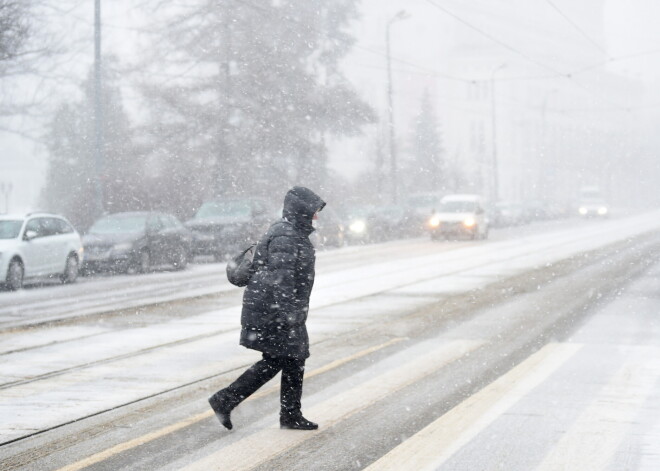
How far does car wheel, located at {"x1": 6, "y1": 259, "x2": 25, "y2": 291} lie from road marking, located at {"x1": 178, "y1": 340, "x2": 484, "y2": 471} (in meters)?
11.4

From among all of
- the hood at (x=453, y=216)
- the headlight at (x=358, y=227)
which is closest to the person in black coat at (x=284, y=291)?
the headlight at (x=358, y=227)

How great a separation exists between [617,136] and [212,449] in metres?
106

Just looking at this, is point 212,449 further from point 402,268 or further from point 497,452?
point 402,268

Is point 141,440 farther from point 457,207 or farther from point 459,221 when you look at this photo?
point 457,207

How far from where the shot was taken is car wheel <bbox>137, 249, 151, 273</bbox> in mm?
24781

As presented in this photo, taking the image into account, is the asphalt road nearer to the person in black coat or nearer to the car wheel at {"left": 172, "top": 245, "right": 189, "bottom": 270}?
the person in black coat

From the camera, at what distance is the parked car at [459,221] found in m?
39.8

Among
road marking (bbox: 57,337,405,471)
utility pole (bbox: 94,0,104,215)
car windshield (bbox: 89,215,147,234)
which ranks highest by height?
utility pole (bbox: 94,0,104,215)

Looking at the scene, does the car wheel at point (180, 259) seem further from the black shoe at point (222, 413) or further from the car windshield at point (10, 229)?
the black shoe at point (222, 413)

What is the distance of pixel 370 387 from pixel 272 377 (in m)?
1.89

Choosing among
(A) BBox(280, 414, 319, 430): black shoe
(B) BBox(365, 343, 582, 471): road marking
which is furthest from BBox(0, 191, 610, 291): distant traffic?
(A) BBox(280, 414, 319, 430): black shoe

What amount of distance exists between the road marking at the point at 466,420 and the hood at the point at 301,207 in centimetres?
149

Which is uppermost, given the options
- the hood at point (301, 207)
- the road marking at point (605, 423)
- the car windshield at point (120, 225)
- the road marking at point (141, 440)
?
the hood at point (301, 207)

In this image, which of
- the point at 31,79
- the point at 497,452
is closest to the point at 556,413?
the point at 497,452
